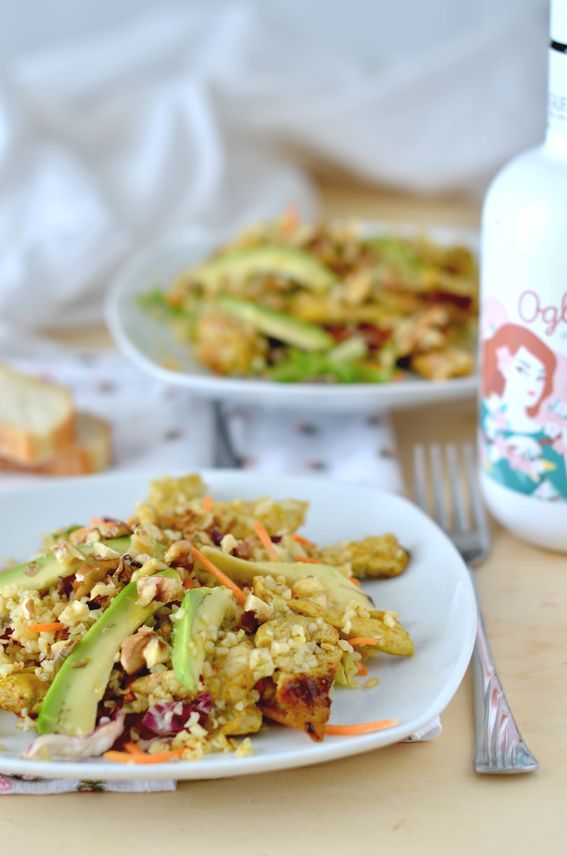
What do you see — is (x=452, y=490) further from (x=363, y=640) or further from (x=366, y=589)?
(x=363, y=640)

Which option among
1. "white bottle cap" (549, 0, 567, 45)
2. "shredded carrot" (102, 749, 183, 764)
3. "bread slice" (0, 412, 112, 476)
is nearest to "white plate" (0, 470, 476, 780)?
"shredded carrot" (102, 749, 183, 764)

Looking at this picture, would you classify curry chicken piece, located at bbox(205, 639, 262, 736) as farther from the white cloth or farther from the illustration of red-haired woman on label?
the white cloth

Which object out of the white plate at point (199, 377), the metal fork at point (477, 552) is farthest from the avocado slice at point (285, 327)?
the metal fork at point (477, 552)

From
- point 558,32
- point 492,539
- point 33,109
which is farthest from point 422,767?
point 33,109

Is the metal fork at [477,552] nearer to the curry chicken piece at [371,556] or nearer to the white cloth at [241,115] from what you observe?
the curry chicken piece at [371,556]

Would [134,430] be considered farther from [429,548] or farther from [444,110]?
[444,110]

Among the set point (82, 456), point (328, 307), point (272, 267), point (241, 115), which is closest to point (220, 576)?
point (82, 456)

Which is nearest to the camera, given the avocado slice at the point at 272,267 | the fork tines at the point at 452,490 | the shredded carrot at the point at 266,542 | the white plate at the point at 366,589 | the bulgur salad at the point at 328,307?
the white plate at the point at 366,589
